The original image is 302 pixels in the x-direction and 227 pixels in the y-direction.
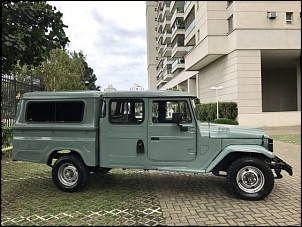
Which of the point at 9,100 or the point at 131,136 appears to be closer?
the point at 131,136

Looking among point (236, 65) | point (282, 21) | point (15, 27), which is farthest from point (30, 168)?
point (282, 21)

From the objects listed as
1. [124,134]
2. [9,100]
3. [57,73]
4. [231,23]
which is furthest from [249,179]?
[231,23]

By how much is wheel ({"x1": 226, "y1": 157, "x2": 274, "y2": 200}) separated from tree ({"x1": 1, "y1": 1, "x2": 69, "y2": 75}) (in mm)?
4409

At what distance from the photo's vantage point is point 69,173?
599 cm

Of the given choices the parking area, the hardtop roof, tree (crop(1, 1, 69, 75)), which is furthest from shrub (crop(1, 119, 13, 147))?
the hardtop roof

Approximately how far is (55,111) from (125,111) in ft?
4.60

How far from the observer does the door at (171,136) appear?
548 centimetres

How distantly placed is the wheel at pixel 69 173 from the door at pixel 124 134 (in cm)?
43

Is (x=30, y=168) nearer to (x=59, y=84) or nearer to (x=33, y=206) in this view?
(x=33, y=206)

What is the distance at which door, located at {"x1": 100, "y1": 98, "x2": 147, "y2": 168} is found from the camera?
561 cm

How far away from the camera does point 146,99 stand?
18.7ft

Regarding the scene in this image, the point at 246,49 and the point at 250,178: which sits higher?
the point at 246,49

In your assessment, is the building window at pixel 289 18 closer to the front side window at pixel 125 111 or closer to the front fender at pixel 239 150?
the front fender at pixel 239 150

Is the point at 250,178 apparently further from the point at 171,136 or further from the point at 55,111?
the point at 55,111
